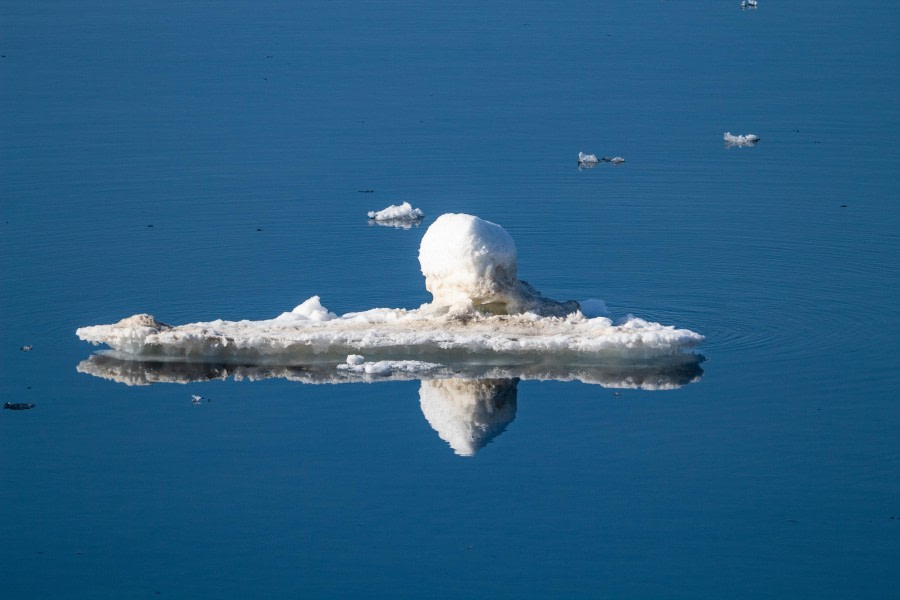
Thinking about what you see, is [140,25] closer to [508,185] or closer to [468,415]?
[508,185]

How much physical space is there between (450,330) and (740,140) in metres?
9.69

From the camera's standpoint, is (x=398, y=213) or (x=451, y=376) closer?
(x=451, y=376)

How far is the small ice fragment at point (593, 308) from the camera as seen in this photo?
1410 centimetres

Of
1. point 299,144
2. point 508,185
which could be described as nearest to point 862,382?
point 508,185

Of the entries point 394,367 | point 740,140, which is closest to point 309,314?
point 394,367

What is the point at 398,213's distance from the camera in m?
18.4

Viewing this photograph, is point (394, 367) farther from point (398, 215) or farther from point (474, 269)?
point (398, 215)

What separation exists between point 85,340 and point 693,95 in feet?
43.9

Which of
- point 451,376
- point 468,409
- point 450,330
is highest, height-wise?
point 450,330

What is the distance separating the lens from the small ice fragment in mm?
14102

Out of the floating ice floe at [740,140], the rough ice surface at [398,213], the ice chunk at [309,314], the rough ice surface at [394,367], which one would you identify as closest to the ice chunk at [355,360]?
the rough ice surface at [394,367]

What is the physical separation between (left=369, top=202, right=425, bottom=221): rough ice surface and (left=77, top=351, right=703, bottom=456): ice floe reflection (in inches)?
201

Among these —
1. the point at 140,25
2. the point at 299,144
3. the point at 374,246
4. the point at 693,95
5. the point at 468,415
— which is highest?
the point at 140,25

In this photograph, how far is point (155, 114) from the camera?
962 inches
